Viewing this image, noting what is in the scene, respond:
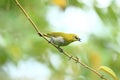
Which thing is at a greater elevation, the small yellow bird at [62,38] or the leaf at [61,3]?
the leaf at [61,3]

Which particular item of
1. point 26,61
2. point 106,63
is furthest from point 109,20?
point 26,61

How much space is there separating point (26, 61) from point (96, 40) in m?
0.43

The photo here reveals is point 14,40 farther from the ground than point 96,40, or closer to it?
closer to it

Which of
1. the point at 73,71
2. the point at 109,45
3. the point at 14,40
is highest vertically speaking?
the point at 109,45

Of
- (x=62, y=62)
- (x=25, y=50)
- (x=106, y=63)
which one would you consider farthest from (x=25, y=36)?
(x=106, y=63)

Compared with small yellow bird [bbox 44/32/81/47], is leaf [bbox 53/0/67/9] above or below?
above

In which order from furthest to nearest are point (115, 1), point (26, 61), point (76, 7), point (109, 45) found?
point (26, 61) < point (109, 45) < point (115, 1) < point (76, 7)

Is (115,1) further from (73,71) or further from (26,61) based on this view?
(26,61)

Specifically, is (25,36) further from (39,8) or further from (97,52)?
(97,52)

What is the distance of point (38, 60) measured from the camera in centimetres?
258

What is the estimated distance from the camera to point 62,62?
2387mm

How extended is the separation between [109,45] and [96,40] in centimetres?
8

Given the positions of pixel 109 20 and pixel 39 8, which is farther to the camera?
pixel 39 8

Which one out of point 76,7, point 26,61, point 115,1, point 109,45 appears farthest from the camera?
point 26,61
